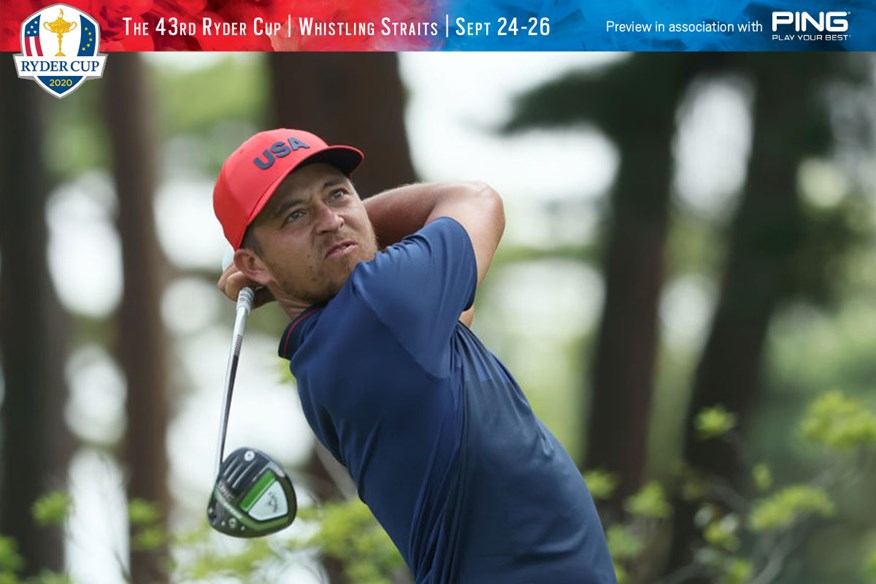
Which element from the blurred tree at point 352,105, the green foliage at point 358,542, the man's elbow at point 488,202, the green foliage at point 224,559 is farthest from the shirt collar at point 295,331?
the blurred tree at point 352,105

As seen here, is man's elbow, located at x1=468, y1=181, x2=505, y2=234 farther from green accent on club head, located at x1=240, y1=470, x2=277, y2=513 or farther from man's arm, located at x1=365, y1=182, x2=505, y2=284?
green accent on club head, located at x1=240, y1=470, x2=277, y2=513

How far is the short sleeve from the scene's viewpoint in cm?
282

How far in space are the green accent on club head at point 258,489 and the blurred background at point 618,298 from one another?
6.60 ft

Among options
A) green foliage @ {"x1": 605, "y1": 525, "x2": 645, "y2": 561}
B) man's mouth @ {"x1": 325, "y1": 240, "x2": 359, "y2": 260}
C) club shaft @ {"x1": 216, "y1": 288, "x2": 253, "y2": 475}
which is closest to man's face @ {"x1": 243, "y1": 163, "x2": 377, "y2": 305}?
man's mouth @ {"x1": 325, "y1": 240, "x2": 359, "y2": 260}

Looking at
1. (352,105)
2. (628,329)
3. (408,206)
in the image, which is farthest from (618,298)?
(408,206)

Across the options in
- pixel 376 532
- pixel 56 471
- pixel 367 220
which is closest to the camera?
pixel 367 220

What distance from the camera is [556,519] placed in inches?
113

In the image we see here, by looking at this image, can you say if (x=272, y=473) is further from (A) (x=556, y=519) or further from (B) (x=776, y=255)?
(B) (x=776, y=255)

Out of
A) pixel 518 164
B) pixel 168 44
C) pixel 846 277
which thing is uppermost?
pixel 168 44

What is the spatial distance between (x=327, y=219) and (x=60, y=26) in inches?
125

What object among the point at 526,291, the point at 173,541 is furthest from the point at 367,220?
the point at 526,291

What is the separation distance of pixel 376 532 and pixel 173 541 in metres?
0.96

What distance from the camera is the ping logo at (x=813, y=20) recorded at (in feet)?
19.6

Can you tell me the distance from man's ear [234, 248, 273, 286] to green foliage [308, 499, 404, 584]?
6.51 ft
